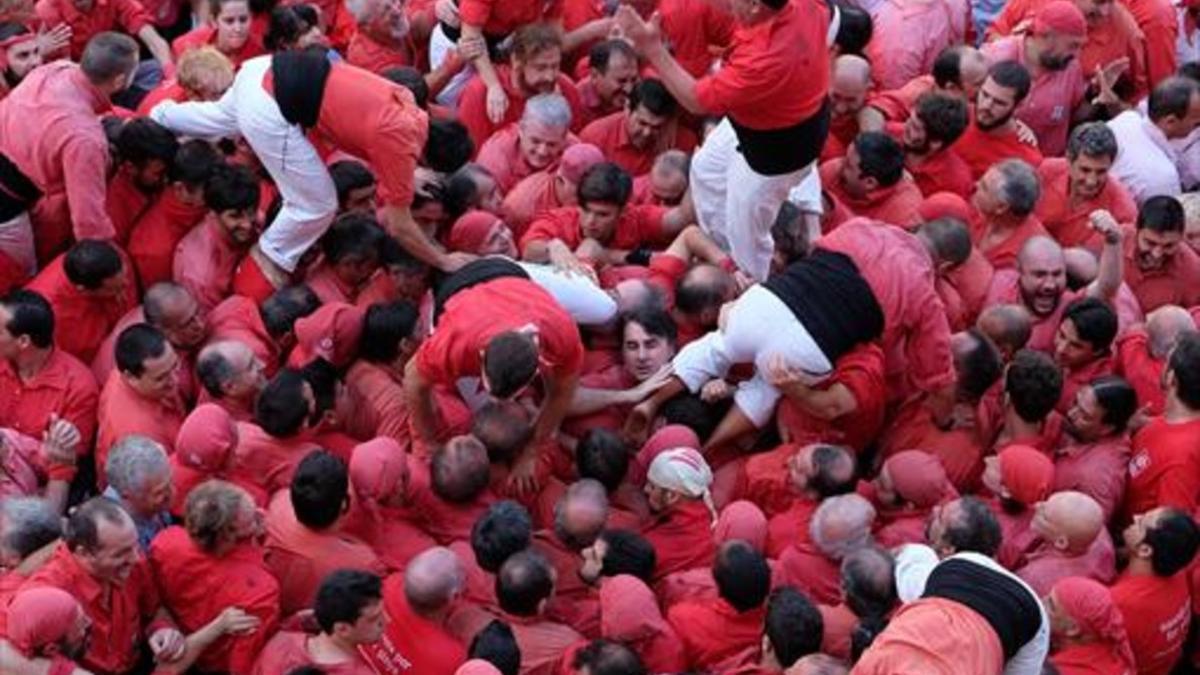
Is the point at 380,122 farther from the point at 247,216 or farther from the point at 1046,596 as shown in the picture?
the point at 1046,596

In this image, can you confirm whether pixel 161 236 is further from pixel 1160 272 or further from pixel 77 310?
pixel 1160 272

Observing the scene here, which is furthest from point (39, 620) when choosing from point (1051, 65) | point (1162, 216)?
point (1051, 65)

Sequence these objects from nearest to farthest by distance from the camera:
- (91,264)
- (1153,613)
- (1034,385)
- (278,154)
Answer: (1153,613)
(1034,385)
(91,264)
(278,154)

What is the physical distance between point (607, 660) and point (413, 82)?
3188 mm

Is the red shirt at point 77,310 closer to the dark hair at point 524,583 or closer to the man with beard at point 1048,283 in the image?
the dark hair at point 524,583

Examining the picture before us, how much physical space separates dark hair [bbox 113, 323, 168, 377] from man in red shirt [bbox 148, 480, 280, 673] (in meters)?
0.71

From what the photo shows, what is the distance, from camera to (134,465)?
624cm

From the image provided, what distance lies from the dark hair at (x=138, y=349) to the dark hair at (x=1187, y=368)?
3.38 meters

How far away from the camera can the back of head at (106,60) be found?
297 inches

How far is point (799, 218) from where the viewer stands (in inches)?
305

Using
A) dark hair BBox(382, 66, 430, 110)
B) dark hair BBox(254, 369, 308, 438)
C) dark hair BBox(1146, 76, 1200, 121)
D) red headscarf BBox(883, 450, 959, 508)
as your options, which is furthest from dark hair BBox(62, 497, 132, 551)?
dark hair BBox(1146, 76, 1200, 121)

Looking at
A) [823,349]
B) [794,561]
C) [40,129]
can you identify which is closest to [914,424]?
[823,349]

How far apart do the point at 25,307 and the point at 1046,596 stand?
3.51m

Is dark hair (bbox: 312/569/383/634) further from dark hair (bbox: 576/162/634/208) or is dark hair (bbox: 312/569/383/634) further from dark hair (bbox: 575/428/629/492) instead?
dark hair (bbox: 576/162/634/208)
